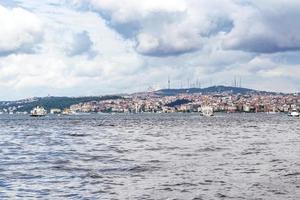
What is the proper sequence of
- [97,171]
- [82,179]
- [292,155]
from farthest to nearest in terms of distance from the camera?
[292,155], [97,171], [82,179]

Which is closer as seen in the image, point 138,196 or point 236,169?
point 138,196

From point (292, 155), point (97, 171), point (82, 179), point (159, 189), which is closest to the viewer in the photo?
point (159, 189)

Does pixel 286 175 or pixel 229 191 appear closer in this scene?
pixel 229 191

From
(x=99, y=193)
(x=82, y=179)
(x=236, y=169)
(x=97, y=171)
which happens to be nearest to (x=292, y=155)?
(x=236, y=169)

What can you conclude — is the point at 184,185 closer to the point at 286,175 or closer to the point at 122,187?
the point at 122,187

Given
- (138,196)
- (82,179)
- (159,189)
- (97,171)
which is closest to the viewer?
(138,196)

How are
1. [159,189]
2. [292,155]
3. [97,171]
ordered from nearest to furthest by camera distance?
[159,189] < [97,171] < [292,155]

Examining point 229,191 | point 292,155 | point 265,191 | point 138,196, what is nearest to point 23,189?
point 138,196

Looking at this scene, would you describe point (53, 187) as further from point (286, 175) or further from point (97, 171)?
point (286, 175)
